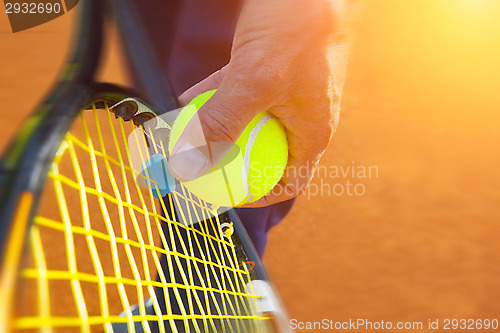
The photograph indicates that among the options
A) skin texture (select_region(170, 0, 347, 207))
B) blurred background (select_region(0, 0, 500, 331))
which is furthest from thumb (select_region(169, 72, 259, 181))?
blurred background (select_region(0, 0, 500, 331))

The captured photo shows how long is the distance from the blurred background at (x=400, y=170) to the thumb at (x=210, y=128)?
1302mm

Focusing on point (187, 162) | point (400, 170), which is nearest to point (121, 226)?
point (187, 162)

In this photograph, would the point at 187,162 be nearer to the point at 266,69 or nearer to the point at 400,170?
the point at 266,69

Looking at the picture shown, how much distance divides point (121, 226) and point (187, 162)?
11 centimetres

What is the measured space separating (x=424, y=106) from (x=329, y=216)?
3.11ft

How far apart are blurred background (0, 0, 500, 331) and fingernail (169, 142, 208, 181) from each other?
1.30 m

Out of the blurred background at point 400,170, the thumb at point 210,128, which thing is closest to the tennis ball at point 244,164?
the thumb at point 210,128

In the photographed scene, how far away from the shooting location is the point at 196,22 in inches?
31.9

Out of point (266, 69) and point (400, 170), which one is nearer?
point (266, 69)

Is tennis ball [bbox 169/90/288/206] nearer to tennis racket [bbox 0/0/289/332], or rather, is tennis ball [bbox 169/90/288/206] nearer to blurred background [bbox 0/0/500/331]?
tennis racket [bbox 0/0/289/332]

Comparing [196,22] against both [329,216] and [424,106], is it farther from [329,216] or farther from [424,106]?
[424,106]

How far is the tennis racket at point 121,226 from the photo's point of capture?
22 cm

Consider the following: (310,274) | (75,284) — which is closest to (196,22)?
(75,284)

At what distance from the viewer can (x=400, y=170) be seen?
2342 millimetres
